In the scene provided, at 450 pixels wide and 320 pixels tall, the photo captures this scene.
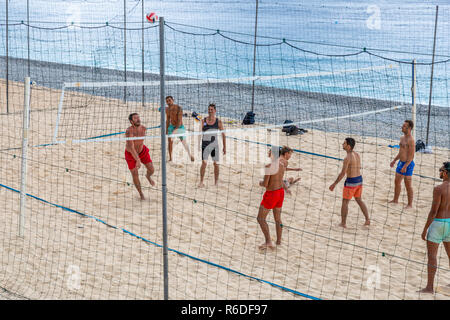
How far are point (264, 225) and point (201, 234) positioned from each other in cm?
92

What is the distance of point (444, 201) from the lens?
4.89 m

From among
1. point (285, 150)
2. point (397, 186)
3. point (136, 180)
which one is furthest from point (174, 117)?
point (397, 186)

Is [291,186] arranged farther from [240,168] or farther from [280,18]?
[280,18]

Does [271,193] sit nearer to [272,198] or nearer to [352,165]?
[272,198]

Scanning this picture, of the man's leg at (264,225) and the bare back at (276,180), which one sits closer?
the bare back at (276,180)

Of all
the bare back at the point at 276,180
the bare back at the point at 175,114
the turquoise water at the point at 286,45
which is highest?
the turquoise water at the point at 286,45

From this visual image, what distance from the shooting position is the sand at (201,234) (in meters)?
5.14

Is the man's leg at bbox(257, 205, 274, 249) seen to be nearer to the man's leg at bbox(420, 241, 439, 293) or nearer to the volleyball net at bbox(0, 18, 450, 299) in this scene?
the volleyball net at bbox(0, 18, 450, 299)

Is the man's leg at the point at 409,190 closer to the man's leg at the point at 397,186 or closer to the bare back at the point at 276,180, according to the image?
the man's leg at the point at 397,186

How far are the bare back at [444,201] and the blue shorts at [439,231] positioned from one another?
0.19ft

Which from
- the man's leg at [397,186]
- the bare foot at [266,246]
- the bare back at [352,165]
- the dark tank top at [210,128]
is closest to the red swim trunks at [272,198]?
the bare foot at [266,246]

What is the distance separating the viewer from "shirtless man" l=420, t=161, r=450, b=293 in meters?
4.88

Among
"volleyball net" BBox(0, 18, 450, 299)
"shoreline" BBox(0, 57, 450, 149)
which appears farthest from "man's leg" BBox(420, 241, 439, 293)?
"shoreline" BBox(0, 57, 450, 149)
